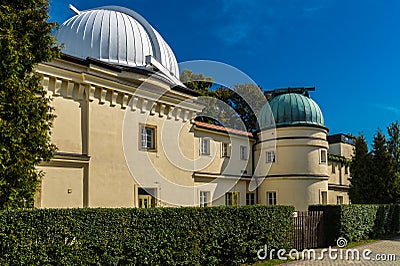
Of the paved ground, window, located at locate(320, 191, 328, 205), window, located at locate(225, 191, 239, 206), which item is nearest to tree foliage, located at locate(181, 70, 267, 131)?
window, located at locate(225, 191, 239, 206)

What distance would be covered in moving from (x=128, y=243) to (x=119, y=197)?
22.5 feet

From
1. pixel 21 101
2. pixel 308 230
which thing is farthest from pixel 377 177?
pixel 21 101

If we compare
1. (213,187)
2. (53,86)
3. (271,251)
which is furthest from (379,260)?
(53,86)

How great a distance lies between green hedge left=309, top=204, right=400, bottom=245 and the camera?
18.8 meters

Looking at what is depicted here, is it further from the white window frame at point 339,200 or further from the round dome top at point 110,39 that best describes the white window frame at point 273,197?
the round dome top at point 110,39

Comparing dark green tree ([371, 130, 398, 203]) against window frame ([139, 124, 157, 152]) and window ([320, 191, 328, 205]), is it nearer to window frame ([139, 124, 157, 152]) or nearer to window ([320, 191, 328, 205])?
window ([320, 191, 328, 205])

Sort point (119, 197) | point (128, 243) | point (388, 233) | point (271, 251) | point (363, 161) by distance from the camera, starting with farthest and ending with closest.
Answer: point (363, 161)
point (388, 233)
point (119, 197)
point (271, 251)
point (128, 243)

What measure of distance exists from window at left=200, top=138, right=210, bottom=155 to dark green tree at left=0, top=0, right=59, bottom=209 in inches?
571

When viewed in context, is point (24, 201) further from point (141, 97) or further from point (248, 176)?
point (248, 176)

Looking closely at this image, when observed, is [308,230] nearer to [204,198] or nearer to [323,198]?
[204,198]

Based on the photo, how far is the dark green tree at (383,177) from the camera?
2505 cm

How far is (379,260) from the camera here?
14539mm

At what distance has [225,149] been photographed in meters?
26.2

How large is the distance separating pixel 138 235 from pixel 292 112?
19455 millimetres
